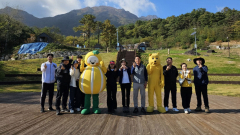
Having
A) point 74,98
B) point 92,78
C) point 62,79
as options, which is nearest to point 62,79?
point 62,79

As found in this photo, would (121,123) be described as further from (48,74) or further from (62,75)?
(48,74)

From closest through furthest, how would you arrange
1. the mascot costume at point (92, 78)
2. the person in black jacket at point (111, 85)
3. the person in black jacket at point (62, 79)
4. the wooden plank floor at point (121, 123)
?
the wooden plank floor at point (121, 123) < the mascot costume at point (92, 78) < the person in black jacket at point (62, 79) < the person in black jacket at point (111, 85)

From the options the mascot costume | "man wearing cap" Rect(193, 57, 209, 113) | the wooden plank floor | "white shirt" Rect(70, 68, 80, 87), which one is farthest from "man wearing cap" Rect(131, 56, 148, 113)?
"white shirt" Rect(70, 68, 80, 87)

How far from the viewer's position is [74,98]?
5.04 m

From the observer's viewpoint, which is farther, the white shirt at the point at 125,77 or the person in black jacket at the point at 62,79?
the white shirt at the point at 125,77

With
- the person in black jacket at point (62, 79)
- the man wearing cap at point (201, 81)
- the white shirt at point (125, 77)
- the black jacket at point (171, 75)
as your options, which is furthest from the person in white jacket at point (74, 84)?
the man wearing cap at point (201, 81)

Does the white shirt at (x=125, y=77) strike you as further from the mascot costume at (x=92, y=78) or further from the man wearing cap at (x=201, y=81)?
the man wearing cap at (x=201, y=81)

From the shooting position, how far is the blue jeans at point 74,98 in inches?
189

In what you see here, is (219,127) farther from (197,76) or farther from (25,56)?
(25,56)

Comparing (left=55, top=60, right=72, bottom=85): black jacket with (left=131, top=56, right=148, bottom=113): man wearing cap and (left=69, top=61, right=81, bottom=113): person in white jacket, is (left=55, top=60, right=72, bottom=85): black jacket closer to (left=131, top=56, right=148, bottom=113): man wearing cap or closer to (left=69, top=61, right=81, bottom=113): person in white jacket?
(left=69, top=61, right=81, bottom=113): person in white jacket

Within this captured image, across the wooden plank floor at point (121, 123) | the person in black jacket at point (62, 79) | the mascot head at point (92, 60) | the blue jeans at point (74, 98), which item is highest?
the mascot head at point (92, 60)

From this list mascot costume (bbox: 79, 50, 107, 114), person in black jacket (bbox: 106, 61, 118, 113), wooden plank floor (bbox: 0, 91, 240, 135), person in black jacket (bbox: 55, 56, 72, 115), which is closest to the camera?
wooden plank floor (bbox: 0, 91, 240, 135)

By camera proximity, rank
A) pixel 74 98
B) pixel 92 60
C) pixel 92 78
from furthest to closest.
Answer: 1. pixel 74 98
2. pixel 92 60
3. pixel 92 78

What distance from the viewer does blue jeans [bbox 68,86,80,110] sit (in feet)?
15.8
